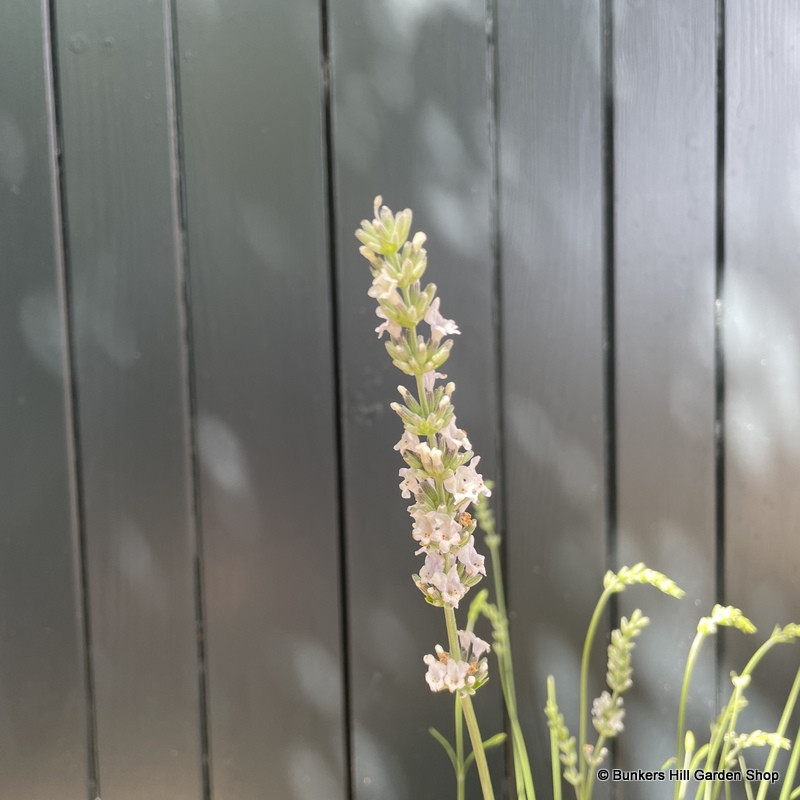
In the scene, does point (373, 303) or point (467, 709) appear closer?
point (467, 709)

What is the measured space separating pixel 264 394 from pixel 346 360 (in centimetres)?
11

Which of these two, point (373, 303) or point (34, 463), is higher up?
point (373, 303)

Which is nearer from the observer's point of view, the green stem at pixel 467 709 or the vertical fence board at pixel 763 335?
the green stem at pixel 467 709

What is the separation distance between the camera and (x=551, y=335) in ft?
3.22

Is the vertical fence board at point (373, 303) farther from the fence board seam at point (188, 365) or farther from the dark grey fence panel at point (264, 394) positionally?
the fence board seam at point (188, 365)

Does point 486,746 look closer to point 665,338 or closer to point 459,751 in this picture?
point 459,751

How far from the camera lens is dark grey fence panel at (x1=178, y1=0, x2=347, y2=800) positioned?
93cm

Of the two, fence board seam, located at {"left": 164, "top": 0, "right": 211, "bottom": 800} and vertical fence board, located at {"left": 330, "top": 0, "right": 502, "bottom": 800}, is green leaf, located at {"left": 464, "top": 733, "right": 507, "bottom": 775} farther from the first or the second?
fence board seam, located at {"left": 164, "top": 0, "right": 211, "bottom": 800}

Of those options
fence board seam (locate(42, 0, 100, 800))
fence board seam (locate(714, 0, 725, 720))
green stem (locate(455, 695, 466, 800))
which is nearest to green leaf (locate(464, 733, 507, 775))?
green stem (locate(455, 695, 466, 800))

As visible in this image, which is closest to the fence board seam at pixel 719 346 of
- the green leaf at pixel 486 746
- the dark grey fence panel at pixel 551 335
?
the dark grey fence panel at pixel 551 335

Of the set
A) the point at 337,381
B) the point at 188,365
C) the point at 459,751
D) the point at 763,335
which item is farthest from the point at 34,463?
the point at 763,335

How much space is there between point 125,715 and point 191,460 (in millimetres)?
337

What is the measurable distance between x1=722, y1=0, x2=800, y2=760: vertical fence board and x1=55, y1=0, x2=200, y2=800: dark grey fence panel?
0.70m

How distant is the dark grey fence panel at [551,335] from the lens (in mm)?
956
